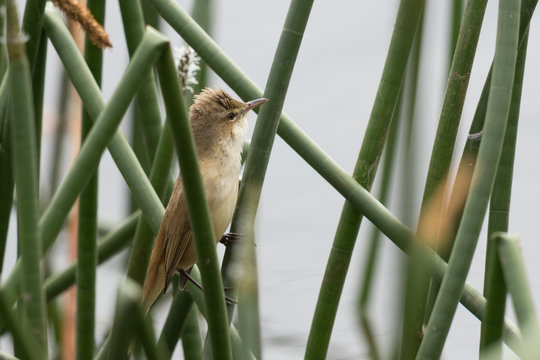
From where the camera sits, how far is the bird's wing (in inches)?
63.6

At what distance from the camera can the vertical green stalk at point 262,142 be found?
40.9 inches

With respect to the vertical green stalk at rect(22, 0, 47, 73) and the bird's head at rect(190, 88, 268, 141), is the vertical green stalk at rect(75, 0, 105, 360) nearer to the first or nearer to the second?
the vertical green stalk at rect(22, 0, 47, 73)

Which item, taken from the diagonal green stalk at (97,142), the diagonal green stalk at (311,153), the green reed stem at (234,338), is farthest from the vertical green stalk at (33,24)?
the green reed stem at (234,338)

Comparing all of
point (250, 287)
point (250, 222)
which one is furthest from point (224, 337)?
point (250, 222)

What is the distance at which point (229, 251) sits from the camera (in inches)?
46.4

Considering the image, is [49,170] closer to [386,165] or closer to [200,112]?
[200,112]

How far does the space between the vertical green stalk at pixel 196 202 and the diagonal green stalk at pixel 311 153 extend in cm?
37

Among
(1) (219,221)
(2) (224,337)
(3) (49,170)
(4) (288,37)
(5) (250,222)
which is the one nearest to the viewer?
(2) (224,337)

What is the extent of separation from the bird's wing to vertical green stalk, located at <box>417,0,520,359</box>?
80 centimetres

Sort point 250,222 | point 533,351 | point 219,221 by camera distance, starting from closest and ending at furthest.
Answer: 1. point 533,351
2. point 250,222
3. point 219,221

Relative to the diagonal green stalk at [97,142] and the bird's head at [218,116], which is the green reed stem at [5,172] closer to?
the diagonal green stalk at [97,142]

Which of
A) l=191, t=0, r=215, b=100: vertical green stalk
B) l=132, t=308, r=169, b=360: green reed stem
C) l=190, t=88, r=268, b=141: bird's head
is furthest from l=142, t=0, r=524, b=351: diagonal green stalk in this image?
l=190, t=88, r=268, b=141: bird's head

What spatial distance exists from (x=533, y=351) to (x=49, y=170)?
1387 mm

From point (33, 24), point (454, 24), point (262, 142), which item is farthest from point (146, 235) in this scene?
point (454, 24)
